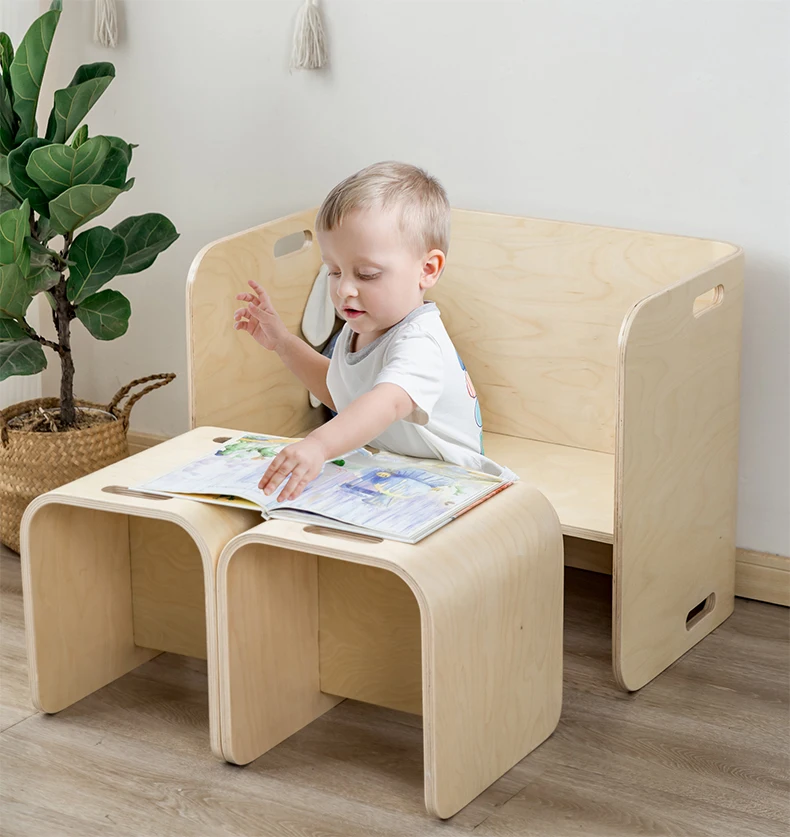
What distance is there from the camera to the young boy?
1.57 meters

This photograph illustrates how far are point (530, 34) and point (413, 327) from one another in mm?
719

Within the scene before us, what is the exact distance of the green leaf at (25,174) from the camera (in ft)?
6.79

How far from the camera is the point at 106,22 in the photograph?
2.48 m

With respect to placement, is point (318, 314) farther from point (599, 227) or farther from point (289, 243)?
point (599, 227)

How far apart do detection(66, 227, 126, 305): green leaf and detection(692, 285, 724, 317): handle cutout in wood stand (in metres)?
0.97

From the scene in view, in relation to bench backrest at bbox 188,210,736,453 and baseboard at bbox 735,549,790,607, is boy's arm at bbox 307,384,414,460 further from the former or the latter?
baseboard at bbox 735,549,790,607

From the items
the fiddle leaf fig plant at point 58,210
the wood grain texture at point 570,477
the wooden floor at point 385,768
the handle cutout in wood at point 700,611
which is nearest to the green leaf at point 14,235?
the fiddle leaf fig plant at point 58,210

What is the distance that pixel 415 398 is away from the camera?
160 cm

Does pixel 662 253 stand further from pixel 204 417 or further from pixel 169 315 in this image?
pixel 169 315

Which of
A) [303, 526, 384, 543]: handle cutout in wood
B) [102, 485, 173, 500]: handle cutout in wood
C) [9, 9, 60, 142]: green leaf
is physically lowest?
[303, 526, 384, 543]: handle cutout in wood

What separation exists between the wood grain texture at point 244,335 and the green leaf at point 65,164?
0.27 metres

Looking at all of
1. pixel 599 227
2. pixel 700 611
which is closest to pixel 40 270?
pixel 599 227

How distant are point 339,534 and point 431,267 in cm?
41

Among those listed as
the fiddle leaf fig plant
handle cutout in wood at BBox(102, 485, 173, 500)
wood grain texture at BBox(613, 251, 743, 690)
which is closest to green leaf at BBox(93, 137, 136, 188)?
the fiddle leaf fig plant
